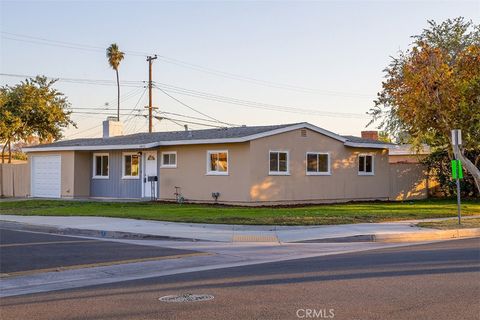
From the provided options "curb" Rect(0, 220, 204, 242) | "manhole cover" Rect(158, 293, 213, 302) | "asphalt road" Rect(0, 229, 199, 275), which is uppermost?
"curb" Rect(0, 220, 204, 242)

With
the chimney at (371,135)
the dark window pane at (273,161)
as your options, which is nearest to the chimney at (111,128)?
the dark window pane at (273,161)

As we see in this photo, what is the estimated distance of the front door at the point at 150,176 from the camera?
100ft

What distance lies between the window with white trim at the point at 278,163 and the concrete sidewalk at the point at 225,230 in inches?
325

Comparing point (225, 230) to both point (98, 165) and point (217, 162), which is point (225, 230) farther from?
point (98, 165)

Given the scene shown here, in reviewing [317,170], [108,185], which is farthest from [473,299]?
[108,185]

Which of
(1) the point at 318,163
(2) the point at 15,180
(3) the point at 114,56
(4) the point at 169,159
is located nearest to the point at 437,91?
(1) the point at 318,163

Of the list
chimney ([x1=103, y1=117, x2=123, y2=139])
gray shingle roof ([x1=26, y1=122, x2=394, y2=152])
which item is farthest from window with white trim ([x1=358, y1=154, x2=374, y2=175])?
chimney ([x1=103, y1=117, x2=123, y2=139])

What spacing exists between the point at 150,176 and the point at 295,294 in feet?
73.5

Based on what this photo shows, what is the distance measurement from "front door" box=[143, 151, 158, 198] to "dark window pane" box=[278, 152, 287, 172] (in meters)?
6.40

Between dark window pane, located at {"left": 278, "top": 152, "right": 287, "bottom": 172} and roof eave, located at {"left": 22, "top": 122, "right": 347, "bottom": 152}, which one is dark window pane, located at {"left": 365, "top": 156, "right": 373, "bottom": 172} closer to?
roof eave, located at {"left": 22, "top": 122, "right": 347, "bottom": 152}

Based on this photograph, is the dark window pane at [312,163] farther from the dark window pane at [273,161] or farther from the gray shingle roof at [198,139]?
the dark window pane at [273,161]

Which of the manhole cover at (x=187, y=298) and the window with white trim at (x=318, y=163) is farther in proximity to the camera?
the window with white trim at (x=318, y=163)

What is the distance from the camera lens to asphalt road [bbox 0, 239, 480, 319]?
7.89 metres

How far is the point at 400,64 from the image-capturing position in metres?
26.8
